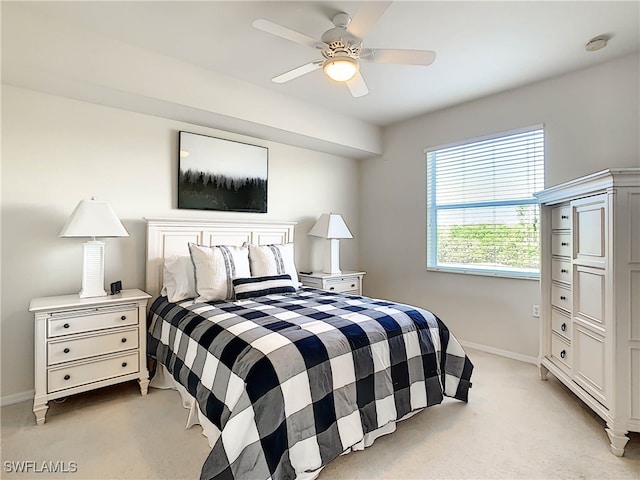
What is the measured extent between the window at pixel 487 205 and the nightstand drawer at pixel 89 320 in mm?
3124

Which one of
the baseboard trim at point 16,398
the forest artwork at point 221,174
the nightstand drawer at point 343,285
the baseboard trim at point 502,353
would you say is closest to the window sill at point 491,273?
the baseboard trim at point 502,353

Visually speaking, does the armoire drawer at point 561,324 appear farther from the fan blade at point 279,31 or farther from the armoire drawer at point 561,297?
the fan blade at point 279,31

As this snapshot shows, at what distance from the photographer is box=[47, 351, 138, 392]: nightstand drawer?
2.19 metres

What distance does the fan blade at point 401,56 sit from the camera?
1.99 m

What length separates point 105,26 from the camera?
226cm

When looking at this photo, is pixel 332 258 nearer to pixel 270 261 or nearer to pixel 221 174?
pixel 270 261

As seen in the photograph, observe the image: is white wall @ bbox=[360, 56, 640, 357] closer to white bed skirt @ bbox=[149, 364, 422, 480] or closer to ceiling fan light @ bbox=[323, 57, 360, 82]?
ceiling fan light @ bbox=[323, 57, 360, 82]

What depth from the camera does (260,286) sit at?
2738 mm

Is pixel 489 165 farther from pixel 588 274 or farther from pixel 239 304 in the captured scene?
pixel 239 304

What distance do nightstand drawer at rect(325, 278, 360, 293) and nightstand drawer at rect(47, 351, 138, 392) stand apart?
2029 millimetres

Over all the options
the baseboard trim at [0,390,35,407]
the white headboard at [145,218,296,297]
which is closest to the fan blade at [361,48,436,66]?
the white headboard at [145,218,296,297]

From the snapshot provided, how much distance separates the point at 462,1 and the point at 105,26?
2345 mm

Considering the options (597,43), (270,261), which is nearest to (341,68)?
(270,261)

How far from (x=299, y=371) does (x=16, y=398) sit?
2.31 meters
